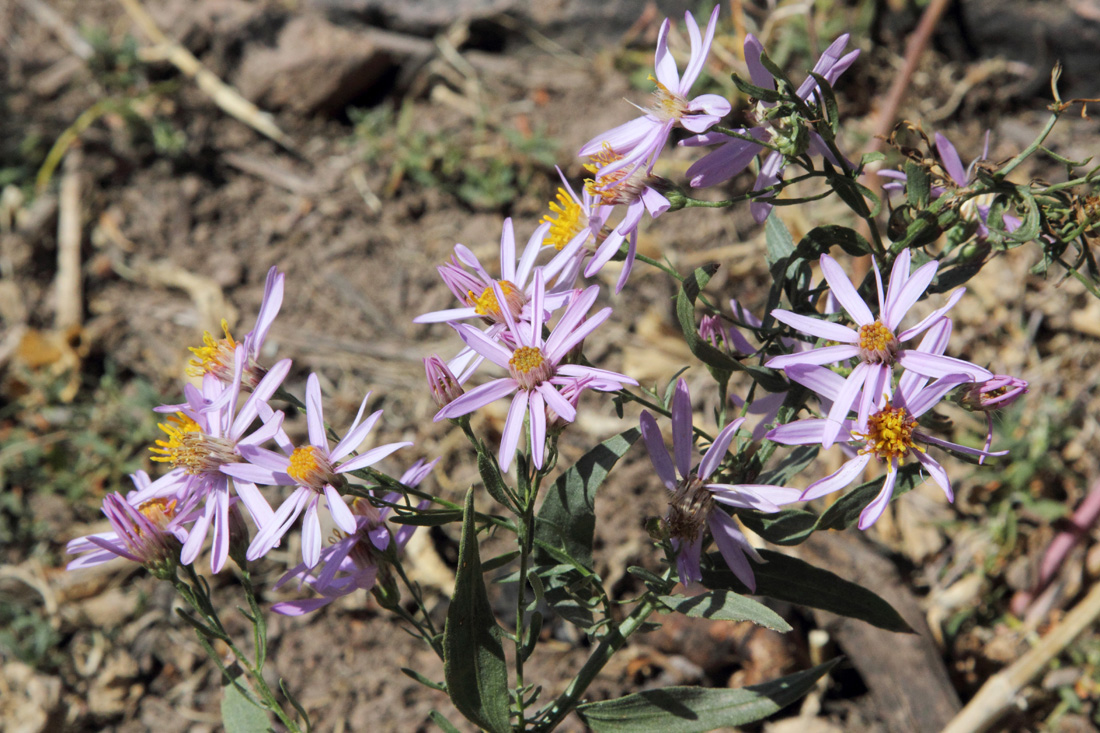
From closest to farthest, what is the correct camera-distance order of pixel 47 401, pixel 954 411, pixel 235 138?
pixel 954 411
pixel 47 401
pixel 235 138

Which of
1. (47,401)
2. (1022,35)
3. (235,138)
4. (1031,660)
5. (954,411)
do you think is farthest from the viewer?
(235,138)

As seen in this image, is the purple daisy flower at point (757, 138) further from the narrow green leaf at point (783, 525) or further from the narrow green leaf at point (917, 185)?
the narrow green leaf at point (783, 525)

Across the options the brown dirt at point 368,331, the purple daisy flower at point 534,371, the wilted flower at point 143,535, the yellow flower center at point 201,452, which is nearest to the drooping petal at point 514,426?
the purple daisy flower at point 534,371

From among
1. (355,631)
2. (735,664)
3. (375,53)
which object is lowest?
(355,631)

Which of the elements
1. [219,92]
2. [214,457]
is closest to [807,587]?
[214,457]

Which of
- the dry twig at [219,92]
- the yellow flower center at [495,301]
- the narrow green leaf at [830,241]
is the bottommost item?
the dry twig at [219,92]

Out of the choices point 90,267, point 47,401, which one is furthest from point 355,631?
point 90,267

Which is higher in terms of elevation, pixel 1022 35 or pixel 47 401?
pixel 1022 35

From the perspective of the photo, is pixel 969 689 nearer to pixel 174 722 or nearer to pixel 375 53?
pixel 174 722
